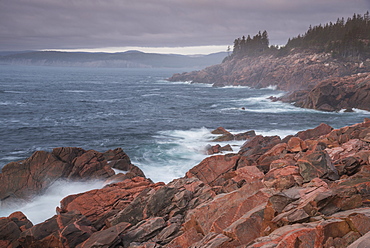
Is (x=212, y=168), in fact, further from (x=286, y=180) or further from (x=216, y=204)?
(x=216, y=204)

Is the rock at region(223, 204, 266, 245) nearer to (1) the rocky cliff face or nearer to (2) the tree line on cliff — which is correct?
(1) the rocky cliff face

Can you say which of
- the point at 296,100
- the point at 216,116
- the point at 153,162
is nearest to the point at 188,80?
the point at 296,100

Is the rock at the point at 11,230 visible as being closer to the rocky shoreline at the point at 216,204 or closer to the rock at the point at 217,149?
the rocky shoreline at the point at 216,204

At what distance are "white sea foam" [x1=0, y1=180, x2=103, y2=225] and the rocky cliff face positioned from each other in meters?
60.7

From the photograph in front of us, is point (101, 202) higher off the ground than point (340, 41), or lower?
lower

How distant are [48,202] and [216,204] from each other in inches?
662

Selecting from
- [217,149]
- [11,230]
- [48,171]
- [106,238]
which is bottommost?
[217,149]

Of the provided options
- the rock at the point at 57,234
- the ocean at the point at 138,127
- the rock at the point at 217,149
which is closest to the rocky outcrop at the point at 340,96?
the ocean at the point at 138,127

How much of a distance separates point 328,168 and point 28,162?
966 inches

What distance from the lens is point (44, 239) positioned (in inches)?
658

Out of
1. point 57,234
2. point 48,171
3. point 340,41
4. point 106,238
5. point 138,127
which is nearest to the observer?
point 106,238

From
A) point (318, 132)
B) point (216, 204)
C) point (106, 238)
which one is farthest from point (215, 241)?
point (318, 132)

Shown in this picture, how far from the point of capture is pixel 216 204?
15828 millimetres

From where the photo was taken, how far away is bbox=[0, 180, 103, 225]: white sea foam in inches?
957
